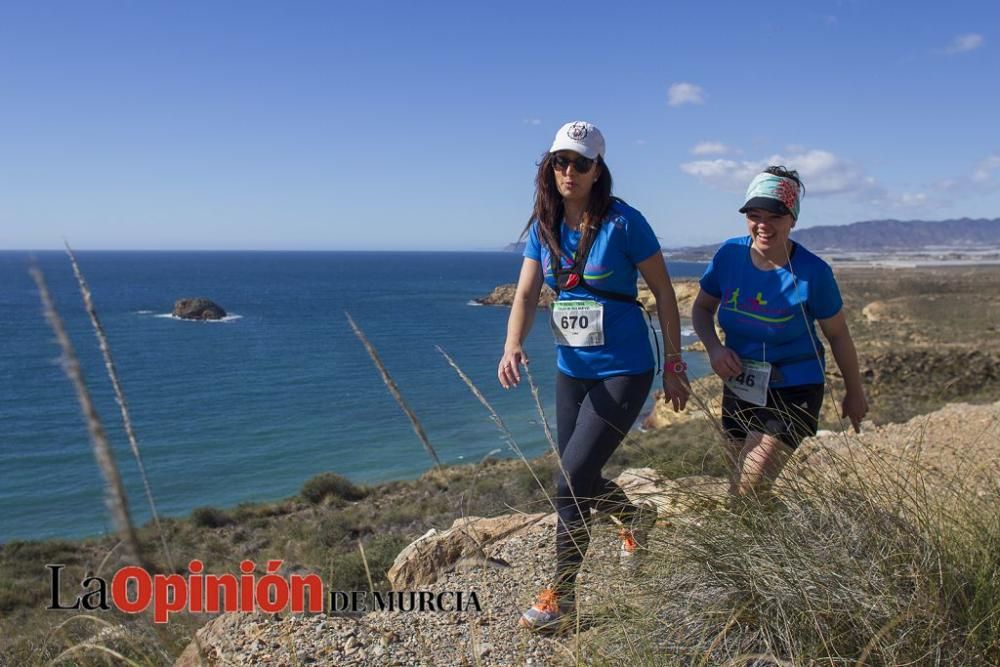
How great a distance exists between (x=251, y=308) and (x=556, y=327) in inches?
2966

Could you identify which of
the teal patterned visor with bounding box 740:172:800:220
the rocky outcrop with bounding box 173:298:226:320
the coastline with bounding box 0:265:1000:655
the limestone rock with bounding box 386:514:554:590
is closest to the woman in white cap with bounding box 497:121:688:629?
the coastline with bounding box 0:265:1000:655

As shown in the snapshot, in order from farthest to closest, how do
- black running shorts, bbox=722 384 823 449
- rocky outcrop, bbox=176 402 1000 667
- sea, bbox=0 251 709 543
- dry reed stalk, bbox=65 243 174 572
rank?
sea, bbox=0 251 709 543, black running shorts, bbox=722 384 823 449, rocky outcrop, bbox=176 402 1000 667, dry reed stalk, bbox=65 243 174 572

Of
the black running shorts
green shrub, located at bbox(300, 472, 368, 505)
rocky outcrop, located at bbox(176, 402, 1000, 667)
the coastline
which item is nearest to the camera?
rocky outcrop, located at bbox(176, 402, 1000, 667)

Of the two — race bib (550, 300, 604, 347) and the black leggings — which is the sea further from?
race bib (550, 300, 604, 347)

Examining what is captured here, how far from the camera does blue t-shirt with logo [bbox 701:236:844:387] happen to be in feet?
8.71

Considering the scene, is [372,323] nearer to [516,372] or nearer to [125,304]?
[125,304]

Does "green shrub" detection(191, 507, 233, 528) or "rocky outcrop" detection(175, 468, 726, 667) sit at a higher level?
"rocky outcrop" detection(175, 468, 726, 667)

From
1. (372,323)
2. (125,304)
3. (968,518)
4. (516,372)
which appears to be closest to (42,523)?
(516,372)

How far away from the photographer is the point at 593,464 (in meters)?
2.62

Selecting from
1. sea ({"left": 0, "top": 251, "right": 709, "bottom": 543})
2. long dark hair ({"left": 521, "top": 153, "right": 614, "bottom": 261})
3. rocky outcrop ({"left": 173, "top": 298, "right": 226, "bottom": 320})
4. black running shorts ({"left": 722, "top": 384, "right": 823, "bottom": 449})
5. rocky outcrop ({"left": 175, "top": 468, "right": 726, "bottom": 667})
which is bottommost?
sea ({"left": 0, "top": 251, "right": 709, "bottom": 543})

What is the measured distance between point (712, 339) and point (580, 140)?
0.98 meters

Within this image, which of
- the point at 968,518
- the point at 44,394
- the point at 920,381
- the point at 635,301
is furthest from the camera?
the point at 44,394

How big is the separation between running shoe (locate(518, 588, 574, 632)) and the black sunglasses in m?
1.60

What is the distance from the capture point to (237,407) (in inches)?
1148
